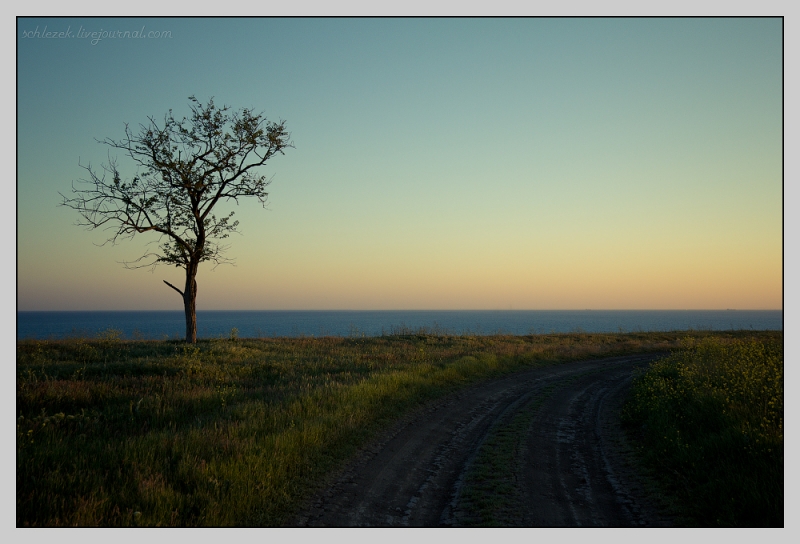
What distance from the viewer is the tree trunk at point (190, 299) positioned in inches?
989

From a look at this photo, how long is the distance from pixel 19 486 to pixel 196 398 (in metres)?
5.70

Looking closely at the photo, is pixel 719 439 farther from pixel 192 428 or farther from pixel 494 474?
pixel 192 428

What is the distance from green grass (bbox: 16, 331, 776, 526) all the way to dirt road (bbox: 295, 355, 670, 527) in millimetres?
776

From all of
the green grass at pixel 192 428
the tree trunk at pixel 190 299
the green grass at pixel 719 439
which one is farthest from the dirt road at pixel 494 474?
the tree trunk at pixel 190 299

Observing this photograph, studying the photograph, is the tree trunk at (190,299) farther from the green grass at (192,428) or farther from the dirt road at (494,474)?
the dirt road at (494,474)

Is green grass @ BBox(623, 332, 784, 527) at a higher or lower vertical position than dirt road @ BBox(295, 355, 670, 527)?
higher

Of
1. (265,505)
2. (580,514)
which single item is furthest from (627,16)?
(265,505)

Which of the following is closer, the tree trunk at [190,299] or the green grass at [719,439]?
the green grass at [719,439]

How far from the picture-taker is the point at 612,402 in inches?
619

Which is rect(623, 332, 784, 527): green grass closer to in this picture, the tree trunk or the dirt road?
the dirt road

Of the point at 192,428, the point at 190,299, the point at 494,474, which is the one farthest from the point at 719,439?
the point at 190,299

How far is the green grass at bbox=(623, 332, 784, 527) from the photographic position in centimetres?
659

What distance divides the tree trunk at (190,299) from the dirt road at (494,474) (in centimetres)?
1640

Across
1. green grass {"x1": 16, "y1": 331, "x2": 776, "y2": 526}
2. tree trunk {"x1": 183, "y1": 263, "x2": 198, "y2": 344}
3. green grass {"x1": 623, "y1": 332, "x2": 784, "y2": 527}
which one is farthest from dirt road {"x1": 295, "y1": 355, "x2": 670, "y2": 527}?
tree trunk {"x1": 183, "y1": 263, "x2": 198, "y2": 344}
